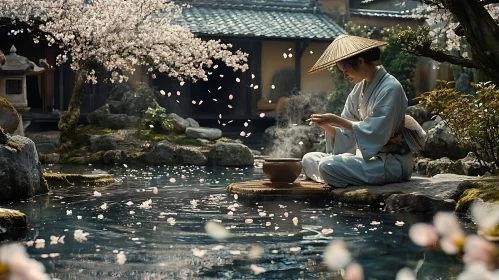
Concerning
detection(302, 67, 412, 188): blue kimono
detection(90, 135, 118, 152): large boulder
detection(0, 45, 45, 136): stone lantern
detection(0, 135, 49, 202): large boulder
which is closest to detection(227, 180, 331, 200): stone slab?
detection(302, 67, 412, 188): blue kimono

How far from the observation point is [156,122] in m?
20.7

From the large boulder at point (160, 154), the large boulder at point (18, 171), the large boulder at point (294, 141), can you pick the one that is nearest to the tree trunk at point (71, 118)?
the large boulder at point (160, 154)

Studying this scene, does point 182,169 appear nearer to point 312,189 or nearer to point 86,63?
point 86,63

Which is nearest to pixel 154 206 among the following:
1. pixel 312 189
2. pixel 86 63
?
pixel 312 189

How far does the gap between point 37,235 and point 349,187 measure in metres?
4.48

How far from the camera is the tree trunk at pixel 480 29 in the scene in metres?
8.36

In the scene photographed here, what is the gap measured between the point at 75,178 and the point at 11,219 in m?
5.62

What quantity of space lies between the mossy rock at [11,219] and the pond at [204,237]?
0.46ft

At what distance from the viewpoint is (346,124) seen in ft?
30.6

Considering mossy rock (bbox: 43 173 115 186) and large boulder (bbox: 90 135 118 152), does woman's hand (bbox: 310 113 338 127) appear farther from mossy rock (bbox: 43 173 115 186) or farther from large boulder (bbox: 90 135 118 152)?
large boulder (bbox: 90 135 118 152)

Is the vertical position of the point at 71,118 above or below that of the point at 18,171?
above

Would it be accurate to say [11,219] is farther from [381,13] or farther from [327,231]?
[381,13]

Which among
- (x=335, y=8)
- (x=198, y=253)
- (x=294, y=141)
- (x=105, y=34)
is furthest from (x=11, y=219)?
(x=335, y=8)

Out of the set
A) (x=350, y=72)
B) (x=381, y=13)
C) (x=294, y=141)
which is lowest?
(x=294, y=141)
